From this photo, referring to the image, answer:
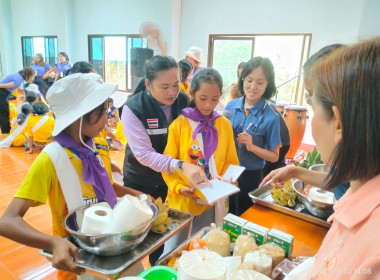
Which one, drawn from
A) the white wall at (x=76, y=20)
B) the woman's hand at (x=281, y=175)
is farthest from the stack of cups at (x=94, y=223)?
the white wall at (x=76, y=20)

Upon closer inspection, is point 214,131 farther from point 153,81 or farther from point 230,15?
point 230,15

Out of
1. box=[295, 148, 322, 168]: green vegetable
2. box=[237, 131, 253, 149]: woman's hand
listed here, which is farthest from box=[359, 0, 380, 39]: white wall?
box=[237, 131, 253, 149]: woman's hand

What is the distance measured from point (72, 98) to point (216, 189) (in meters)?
0.76

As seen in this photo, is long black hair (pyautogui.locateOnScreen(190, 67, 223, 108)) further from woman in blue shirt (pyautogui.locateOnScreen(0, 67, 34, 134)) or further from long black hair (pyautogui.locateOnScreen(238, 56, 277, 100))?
woman in blue shirt (pyautogui.locateOnScreen(0, 67, 34, 134))

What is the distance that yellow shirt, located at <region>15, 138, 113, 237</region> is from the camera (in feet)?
3.19

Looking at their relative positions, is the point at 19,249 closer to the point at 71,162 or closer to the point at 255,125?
the point at 71,162

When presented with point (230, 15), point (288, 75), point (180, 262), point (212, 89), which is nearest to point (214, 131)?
point (212, 89)

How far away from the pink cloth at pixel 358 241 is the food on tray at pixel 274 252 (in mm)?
357

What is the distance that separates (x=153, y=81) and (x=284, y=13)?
4.87 meters

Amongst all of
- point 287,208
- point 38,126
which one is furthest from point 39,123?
point 287,208

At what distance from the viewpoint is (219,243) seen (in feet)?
3.15

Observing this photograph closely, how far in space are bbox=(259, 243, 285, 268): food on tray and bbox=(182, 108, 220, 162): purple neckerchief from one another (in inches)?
25.3

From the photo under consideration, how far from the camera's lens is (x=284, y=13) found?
5.34 metres

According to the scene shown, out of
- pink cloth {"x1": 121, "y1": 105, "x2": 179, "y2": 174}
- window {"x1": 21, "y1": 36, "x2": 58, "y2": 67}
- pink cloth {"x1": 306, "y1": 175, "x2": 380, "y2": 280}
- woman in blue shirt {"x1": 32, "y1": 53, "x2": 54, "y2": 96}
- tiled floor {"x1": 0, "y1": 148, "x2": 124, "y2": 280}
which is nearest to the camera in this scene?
pink cloth {"x1": 306, "y1": 175, "x2": 380, "y2": 280}
